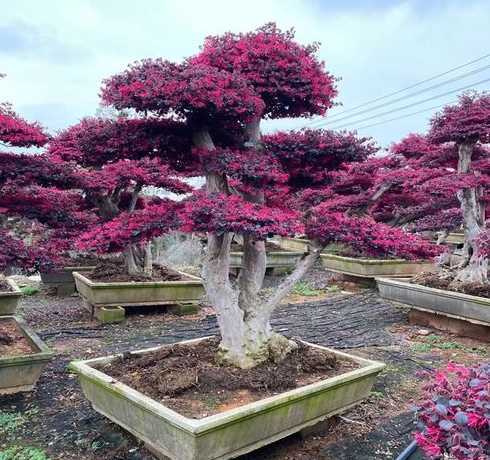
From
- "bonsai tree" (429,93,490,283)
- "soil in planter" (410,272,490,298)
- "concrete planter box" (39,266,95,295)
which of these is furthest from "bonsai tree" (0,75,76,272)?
"soil in planter" (410,272,490,298)

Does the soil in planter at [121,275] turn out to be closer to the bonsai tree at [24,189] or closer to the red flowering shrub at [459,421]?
the bonsai tree at [24,189]

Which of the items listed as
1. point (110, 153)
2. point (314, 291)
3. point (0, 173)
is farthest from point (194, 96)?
point (314, 291)

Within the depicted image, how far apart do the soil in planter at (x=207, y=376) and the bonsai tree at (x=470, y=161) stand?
223 centimetres

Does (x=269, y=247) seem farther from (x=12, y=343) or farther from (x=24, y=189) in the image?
(x=12, y=343)

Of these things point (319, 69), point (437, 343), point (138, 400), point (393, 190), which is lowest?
point (437, 343)

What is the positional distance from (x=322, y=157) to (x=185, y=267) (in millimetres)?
6202

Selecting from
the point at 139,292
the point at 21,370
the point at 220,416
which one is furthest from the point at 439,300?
the point at 21,370

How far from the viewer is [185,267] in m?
8.76

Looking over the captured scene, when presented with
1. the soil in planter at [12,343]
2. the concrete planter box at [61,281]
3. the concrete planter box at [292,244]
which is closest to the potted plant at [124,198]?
the concrete planter box at [61,281]

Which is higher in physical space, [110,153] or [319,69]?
[319,69]

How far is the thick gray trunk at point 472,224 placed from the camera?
15.7 ft

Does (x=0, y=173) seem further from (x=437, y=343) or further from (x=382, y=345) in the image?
(x=437, y=343)

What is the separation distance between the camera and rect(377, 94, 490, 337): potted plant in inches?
171

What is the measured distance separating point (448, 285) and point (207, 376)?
325 centimetres
